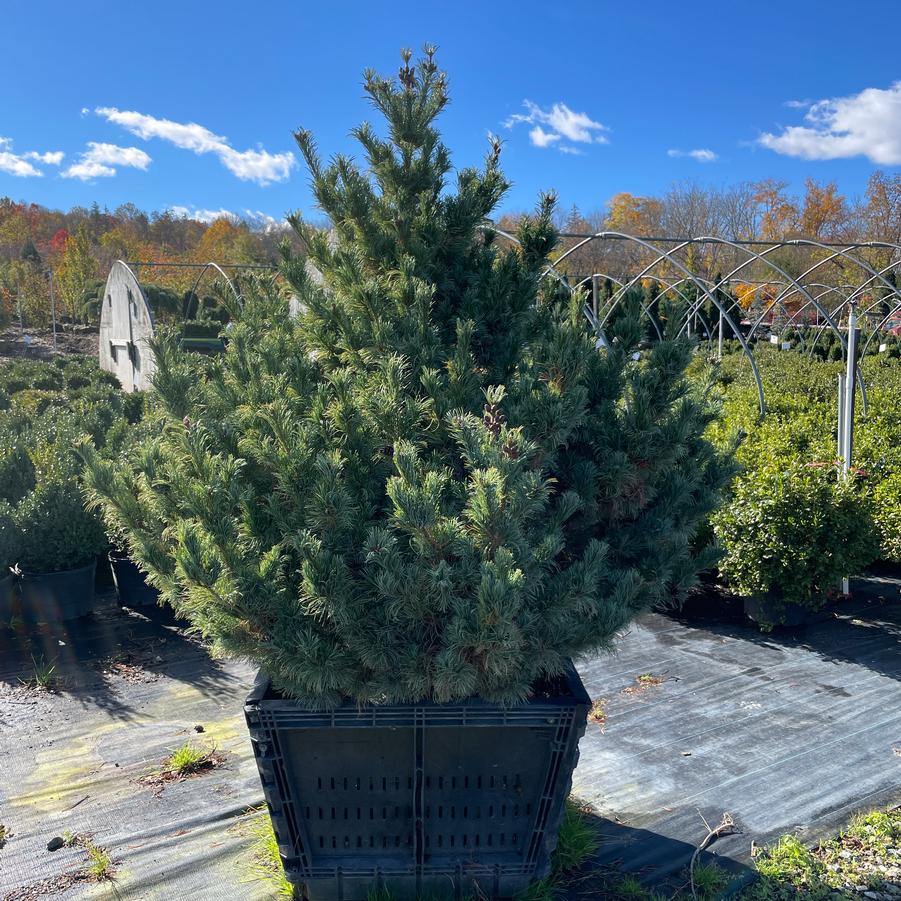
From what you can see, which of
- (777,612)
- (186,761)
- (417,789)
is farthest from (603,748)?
(777,612)

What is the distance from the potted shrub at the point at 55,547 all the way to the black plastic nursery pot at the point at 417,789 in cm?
307

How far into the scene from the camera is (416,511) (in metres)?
1.80

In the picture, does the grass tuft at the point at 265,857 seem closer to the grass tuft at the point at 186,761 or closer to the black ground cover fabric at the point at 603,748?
the black ground cover fabric at the point at 603,748

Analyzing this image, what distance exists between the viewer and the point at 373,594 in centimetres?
199

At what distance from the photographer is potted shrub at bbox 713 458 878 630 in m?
4.60

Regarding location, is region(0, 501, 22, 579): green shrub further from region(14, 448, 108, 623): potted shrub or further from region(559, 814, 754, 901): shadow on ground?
region(559, 814, 754, 901): shadow on ground

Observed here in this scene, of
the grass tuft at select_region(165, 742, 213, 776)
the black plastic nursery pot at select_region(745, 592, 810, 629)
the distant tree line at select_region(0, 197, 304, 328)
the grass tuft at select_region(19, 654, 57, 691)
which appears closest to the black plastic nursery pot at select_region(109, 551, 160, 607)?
the grass tuft at select_region(19, 654, 57, 691)

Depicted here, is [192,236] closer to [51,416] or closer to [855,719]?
[51,416]

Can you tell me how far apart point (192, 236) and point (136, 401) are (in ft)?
171

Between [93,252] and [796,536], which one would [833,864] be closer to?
[796,536]

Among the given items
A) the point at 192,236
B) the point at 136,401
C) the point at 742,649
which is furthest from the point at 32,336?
the point at 742,649

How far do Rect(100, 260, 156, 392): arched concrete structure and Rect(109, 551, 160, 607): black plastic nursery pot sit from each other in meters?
10.4

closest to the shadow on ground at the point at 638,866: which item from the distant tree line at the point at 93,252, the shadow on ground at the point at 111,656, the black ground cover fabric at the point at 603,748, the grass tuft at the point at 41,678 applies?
the black ground cover fabric at the point at 603,748

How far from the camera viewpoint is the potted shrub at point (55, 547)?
467 cm
